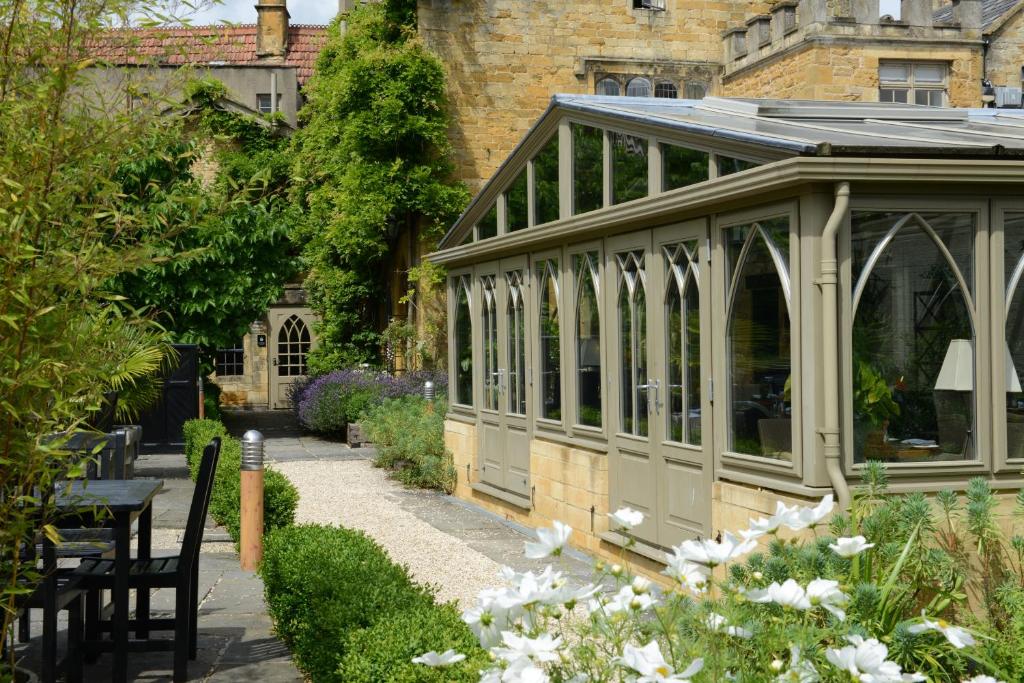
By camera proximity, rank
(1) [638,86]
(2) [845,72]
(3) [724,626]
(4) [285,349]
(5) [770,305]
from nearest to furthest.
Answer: (3) [724,626] → (5) [770,305] → (2) [845,72] → (1) [638,86] → (4) [285,349]

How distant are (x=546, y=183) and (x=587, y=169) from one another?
103 cm

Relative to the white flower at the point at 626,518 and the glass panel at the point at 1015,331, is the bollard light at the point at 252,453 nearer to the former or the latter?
the glass panel at the point at 1015,331

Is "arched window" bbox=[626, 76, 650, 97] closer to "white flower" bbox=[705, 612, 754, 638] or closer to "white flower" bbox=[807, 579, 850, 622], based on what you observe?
"white flower" bbox=[705, 612, 754, 638]

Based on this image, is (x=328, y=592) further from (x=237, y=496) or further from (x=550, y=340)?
(x=550, y=340)

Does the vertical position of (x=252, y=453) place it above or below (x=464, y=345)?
below

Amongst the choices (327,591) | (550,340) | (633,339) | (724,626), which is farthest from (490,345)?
(724,626)

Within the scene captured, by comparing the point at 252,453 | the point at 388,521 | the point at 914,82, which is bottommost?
the point at 388,521

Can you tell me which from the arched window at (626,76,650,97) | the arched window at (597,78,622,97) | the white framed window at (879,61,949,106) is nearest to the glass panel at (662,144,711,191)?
the white framed window at (879,61,949,106)

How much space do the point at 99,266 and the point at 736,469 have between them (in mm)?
4484

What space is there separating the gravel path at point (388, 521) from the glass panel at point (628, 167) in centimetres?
303

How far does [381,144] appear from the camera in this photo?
21797 millimetres

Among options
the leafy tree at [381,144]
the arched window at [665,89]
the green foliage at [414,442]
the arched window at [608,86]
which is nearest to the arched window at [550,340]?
the green foliage at [414,442]

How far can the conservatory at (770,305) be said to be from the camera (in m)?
6.69

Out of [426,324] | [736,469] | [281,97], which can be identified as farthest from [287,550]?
[281,97]
